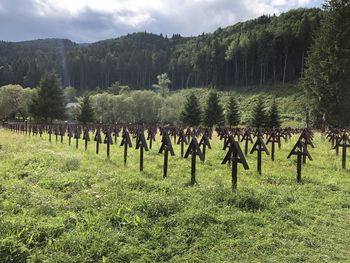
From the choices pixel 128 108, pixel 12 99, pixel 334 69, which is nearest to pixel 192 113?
pixel 128 108

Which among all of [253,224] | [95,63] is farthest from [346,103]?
[95,63]

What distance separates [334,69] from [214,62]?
73308 millimetres

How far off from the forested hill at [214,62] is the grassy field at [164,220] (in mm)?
50590

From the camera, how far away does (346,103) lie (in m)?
33.8

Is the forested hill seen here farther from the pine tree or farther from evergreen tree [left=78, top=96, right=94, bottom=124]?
evergreen tree [left=78, top=96, right=94, bottom=124]

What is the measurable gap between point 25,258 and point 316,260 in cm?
432

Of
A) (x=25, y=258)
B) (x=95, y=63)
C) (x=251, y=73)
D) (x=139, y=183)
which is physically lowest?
(x=25, y=258)

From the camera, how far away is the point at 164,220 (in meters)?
6.58

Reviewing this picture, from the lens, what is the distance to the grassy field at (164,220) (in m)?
5.48

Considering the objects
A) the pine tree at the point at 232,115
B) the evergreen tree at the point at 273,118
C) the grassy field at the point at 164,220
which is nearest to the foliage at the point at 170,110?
the pine tree at the point at 232,115

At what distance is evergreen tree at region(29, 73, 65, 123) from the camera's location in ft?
215

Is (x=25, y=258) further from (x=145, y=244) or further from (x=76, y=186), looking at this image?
(x=76, y=186)

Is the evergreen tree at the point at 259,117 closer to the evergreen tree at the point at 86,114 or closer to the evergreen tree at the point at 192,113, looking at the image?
the evergreen tree at the point at 192,113

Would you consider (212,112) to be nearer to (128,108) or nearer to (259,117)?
(259,117)
